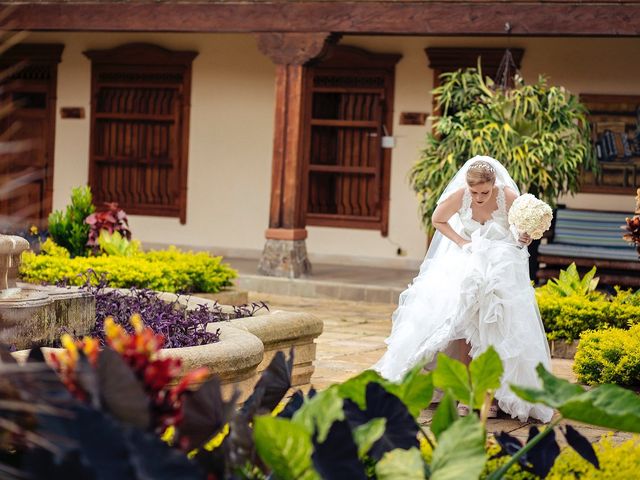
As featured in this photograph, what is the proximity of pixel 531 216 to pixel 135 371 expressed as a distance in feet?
14.3

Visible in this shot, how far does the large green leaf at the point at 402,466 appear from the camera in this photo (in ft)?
7.65

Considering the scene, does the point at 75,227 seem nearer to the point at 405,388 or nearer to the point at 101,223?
the point at 101,223

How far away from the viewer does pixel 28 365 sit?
6.66ft

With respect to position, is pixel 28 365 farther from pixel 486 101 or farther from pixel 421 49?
pixel 421 49

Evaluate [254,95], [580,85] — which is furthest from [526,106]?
[254,95]

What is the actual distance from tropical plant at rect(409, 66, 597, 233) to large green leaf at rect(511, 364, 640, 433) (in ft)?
29.4

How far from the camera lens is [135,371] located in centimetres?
210

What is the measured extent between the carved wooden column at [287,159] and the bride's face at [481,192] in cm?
677

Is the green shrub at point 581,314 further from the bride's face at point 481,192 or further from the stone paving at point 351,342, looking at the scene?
the bride's face at point 481,192

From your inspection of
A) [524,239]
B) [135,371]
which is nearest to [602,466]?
[135,371]

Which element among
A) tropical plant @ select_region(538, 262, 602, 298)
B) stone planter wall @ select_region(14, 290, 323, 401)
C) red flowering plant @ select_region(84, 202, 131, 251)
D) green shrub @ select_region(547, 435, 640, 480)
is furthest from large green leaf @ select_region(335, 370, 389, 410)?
red flowering plant @ select_region(84, 202, 131, 251)

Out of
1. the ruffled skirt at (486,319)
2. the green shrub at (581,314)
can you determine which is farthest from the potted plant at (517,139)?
the ruffled skirt at (486,319)

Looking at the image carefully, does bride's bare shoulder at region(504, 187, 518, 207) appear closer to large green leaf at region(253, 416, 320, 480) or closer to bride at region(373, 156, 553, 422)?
bride at region(373, 156, 553, 422)

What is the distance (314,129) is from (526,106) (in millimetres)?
4431
